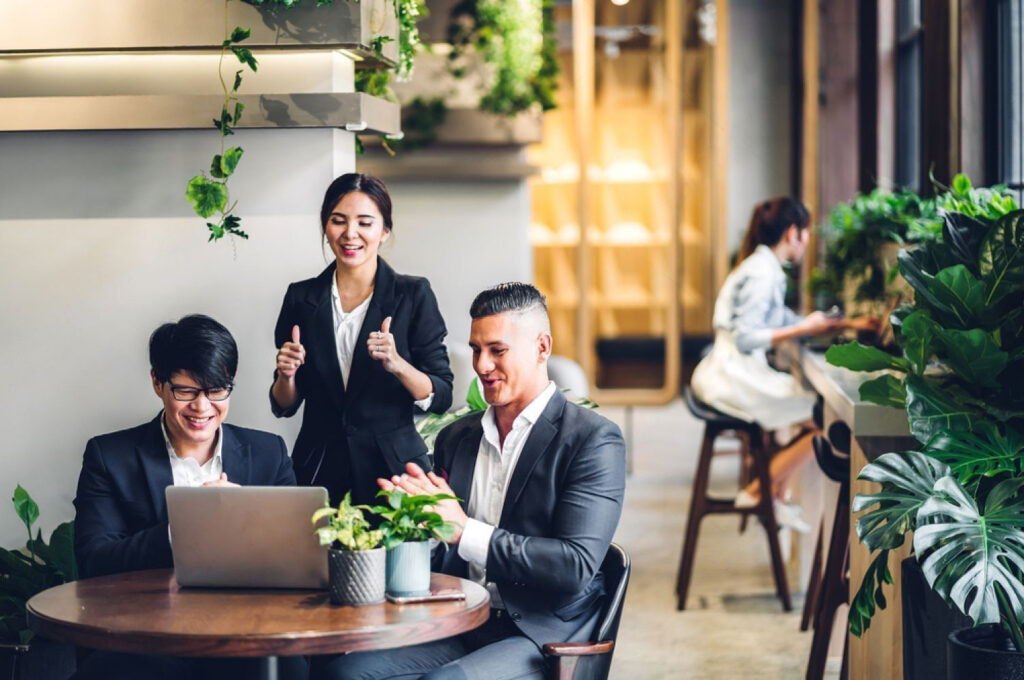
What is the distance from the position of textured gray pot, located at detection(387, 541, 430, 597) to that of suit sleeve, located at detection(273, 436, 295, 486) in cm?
69

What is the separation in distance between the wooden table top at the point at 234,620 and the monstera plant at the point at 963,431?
1.01 metres

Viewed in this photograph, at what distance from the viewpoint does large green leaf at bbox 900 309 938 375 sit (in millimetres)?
3180

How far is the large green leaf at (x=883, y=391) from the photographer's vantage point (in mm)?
3496

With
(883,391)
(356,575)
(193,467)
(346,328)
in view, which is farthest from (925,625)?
(193,467)

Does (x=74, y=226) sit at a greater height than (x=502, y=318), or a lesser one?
greater

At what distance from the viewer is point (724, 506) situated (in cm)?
563

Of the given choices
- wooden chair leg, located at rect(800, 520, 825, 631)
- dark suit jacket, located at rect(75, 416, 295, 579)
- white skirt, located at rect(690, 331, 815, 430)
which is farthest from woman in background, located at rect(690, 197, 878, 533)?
dark suit jacket, located at rect(75, 416, 295, 579)

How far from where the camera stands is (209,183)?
3607 millimetres

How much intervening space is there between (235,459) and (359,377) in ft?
1.86

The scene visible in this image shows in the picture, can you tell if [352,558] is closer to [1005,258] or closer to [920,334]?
[920,334]

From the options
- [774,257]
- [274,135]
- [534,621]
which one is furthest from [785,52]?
[534,621]

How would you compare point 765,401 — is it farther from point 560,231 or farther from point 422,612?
point 560,231

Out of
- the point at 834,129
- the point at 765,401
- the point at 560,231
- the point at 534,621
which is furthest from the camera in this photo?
the point at 560,231

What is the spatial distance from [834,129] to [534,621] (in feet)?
22.2
